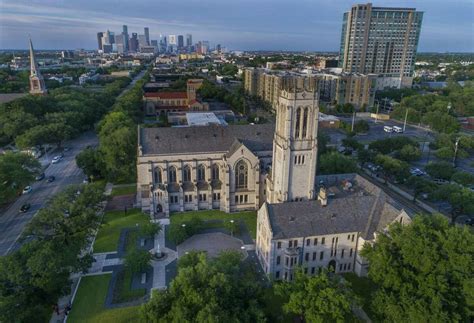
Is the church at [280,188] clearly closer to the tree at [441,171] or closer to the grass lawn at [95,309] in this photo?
the grass lawn at [95,309]

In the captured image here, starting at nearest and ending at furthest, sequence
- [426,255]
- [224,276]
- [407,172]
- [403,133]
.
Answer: [224,276], [426,255], [407,172], [403,133]

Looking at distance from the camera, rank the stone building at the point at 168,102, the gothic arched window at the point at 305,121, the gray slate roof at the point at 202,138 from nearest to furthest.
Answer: the gothic arched window at the point at 305,121
the gray slate roof at the point at 202,138
the stone building at the point at 168,102

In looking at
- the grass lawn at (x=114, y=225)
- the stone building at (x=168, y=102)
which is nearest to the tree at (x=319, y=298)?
the grass lawn at (x=114, y=225)

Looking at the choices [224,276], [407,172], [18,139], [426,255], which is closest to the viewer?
[224,276]

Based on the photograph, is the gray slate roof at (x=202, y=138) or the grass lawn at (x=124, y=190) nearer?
the gray slate roof at (x=202, y=138)

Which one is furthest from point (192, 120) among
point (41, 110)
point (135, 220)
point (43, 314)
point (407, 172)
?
point (43, 314)

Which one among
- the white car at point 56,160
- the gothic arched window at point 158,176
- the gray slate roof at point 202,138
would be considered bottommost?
the white car at point 56,160

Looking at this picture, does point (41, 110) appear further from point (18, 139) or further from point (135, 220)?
point (135, 220)
